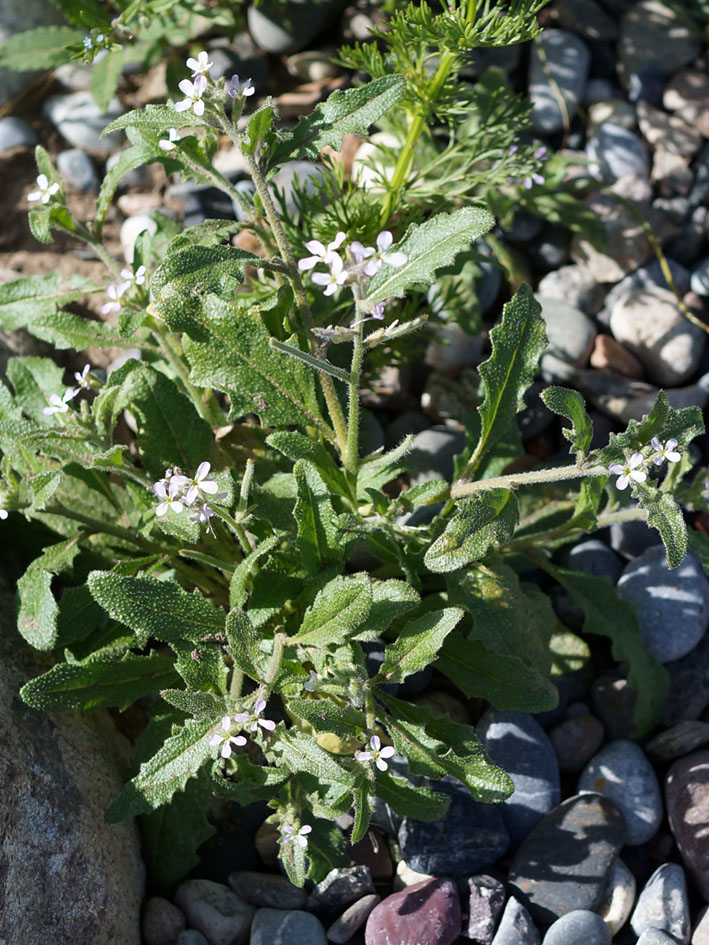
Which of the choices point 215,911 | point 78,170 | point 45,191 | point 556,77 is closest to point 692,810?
point 215,911

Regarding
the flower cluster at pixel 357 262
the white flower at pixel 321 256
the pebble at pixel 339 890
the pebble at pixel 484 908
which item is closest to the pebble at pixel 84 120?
the white flower at pixel 321 256

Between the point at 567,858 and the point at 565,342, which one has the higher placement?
the point at 565,342

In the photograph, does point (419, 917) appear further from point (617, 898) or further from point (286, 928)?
point (617, 898)

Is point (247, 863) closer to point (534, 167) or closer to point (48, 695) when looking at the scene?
point (48, 695)

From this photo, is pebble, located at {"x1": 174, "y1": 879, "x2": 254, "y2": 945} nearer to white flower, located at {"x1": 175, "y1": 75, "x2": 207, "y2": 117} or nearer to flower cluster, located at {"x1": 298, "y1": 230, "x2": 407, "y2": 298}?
flower cluster, located at {"x1": 298, "y1": 230, "x2": 407, "y2": 298}

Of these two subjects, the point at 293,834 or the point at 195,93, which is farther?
the point at 293,834

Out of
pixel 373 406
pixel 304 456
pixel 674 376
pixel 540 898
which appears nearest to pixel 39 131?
pixel 373 406

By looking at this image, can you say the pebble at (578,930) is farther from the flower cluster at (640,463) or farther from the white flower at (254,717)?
the flower cluster at (640,463)

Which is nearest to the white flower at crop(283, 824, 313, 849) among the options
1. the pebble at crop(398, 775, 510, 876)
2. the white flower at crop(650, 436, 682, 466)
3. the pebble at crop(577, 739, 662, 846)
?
the pebble at crop(398, 775, 510, 876)
